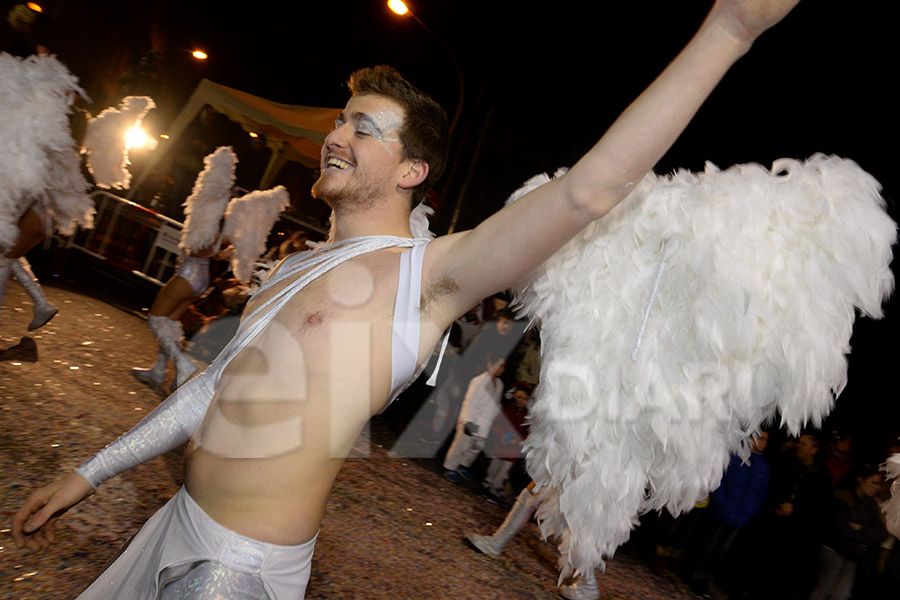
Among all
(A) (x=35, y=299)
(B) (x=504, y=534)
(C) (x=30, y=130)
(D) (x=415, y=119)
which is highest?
(D) (x=415, y=119)

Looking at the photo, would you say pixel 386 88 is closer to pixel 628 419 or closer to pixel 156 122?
pixel 628 419

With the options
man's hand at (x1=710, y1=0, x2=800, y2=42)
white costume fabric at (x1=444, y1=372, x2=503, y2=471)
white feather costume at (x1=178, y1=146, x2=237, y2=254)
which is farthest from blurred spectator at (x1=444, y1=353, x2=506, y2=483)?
man's hand at (x1=710, y1=0, x2=800, y2=42)

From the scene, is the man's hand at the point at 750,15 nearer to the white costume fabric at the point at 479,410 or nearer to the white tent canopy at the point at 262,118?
the white costume fabric at the point at 479,410

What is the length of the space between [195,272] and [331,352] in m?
4.33

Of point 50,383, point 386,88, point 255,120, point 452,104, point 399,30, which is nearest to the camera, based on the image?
point 386,88

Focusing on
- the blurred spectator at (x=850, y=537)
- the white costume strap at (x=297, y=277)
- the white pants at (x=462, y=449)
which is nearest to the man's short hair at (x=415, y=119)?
the white costume strap at (x=297, y=277)

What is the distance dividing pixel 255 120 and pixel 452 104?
471 cm

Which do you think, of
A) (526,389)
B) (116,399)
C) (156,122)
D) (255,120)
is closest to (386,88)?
(116,399)

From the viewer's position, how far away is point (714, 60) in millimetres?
1000

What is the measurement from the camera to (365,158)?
1630 millimetres

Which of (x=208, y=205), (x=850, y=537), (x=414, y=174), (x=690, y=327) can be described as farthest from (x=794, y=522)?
(x=208, y=205)

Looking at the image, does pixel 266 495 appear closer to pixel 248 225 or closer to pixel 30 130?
pixel 30 130

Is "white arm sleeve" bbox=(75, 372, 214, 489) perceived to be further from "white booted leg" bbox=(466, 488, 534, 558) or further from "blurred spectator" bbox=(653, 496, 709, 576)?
"blurred spectator" bbox=(653, 496, 709, 576)

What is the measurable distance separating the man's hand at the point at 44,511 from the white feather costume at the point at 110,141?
11.9ft
